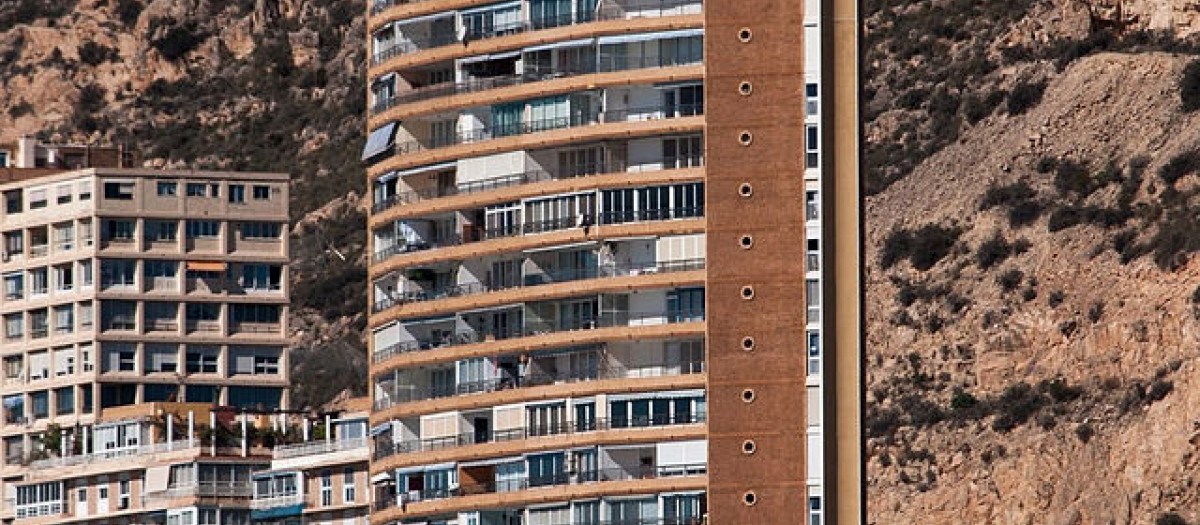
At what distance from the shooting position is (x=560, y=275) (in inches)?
5330

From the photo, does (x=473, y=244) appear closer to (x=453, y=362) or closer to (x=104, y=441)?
(x=453, y=362)

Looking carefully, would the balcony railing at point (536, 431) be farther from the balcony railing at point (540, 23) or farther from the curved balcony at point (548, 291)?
the balcony railing at point (540, 23)

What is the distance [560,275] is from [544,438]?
494 cm

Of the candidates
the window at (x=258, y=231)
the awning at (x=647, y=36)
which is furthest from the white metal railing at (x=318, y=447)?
the awning at (x=647, y=36)

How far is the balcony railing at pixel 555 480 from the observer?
13150 cm

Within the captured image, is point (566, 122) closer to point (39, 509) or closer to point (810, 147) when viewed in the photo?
point (810, 147)

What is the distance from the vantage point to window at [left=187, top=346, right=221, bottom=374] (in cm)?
19688

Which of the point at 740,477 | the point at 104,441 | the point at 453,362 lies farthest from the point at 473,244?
the point at 104,441

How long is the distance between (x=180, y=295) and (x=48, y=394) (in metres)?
7.43

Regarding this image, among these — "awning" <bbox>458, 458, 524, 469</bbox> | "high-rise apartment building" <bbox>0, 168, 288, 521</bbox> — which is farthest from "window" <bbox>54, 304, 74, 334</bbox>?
"awning" <bbox>458, 458, 524, 469</bbox>

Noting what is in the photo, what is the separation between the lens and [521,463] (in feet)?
442

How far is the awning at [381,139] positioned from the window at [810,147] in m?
15.9

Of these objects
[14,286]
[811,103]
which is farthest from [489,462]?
[14,286]

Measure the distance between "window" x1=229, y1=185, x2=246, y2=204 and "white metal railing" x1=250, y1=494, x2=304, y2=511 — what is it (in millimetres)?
28803
